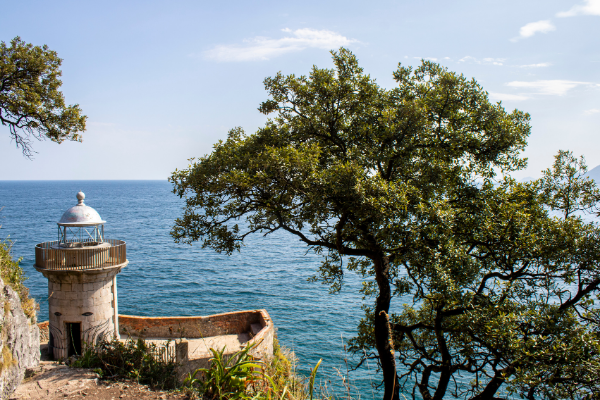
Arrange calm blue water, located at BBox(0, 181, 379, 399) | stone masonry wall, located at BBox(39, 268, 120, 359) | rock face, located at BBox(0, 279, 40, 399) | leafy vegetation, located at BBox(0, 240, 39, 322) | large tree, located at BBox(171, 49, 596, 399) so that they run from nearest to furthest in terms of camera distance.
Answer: rock face, located at BBox(0, 279, 40, 399), large tree, located at BBox(171, 49, 596, 399), leafy vegetation, located at BBox(0, 240, 39, 322), stone masonry wall, located at BBox(39, 268, 120, 359), calm blue water, located at BBox(0, 181, 379, 399)

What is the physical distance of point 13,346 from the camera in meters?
8.14

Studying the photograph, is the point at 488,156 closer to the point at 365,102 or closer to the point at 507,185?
the point at 507,185

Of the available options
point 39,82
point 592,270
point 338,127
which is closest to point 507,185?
point 592,270

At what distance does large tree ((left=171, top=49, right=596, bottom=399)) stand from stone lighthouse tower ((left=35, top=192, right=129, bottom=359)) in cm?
515

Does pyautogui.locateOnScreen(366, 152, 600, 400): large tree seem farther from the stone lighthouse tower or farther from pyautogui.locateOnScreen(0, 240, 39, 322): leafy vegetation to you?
pyautogui.locateOnScreen(0, 240, 39, 322): leafy vegetation

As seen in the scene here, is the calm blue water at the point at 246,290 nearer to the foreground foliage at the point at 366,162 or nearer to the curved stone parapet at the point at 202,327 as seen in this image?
the curved stone parapet at the point at 202,327

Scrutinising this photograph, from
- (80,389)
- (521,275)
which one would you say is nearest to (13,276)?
(80,389)

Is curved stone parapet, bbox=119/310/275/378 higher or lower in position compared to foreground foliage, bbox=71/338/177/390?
lower

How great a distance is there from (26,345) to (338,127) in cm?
1035

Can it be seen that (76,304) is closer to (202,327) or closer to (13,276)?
(13,276)

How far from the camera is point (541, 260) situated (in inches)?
385

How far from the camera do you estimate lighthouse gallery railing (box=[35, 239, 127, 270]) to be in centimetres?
1534

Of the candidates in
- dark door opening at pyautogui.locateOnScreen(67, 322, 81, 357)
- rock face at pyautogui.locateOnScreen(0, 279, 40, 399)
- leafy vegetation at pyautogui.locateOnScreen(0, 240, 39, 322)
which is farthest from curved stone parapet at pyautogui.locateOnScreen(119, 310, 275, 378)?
rock face at pyautogui.locateOnScreen(0, 279, 40, 399)

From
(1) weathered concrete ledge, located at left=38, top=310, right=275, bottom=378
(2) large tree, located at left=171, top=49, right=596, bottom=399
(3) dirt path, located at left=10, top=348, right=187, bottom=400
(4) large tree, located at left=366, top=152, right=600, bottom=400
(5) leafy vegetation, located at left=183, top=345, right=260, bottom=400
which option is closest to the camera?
(5) leafy vegetation, located at left=183, top=345, right=260, bottom=400
